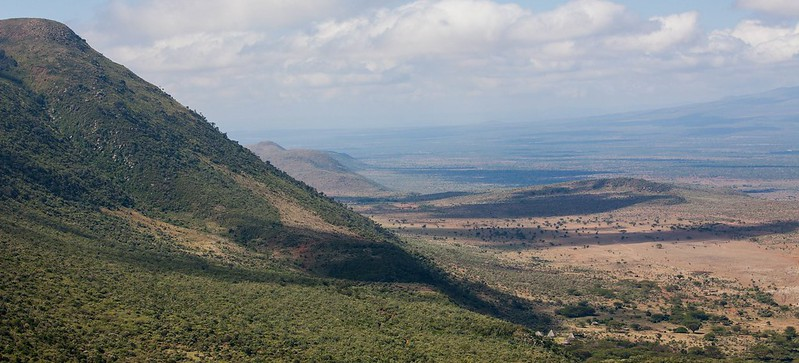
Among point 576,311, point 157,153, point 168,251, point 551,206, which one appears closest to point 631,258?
point 576,311

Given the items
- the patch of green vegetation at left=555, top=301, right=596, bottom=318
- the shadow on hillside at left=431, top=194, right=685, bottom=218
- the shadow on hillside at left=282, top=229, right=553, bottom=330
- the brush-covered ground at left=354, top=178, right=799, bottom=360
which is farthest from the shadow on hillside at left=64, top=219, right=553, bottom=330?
the shadow on hillside at left=431, top=194, right=685, bottom=218

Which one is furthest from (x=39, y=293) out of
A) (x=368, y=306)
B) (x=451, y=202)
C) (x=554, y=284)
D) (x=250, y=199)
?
(x=451, y=202)

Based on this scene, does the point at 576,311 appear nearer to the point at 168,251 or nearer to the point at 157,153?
the point at 168,251

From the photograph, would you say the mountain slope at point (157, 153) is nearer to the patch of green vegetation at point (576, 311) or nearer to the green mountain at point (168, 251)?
the green mountain at point (168, 251)

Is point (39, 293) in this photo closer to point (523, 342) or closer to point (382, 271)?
point (523, 342)

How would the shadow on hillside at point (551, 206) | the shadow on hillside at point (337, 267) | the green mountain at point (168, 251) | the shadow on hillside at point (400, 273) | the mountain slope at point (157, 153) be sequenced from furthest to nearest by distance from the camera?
the shadow on hillside at point (551, 206) < the mountain slope at point (157, 153) < the shadow on hillside at point (400, 273) < the shadow on hillside at point (337, 267) < the green mountain at point (168, 251)

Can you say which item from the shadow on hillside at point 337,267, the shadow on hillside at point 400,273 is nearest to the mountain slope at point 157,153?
the shadow on hillside at point 400,273
